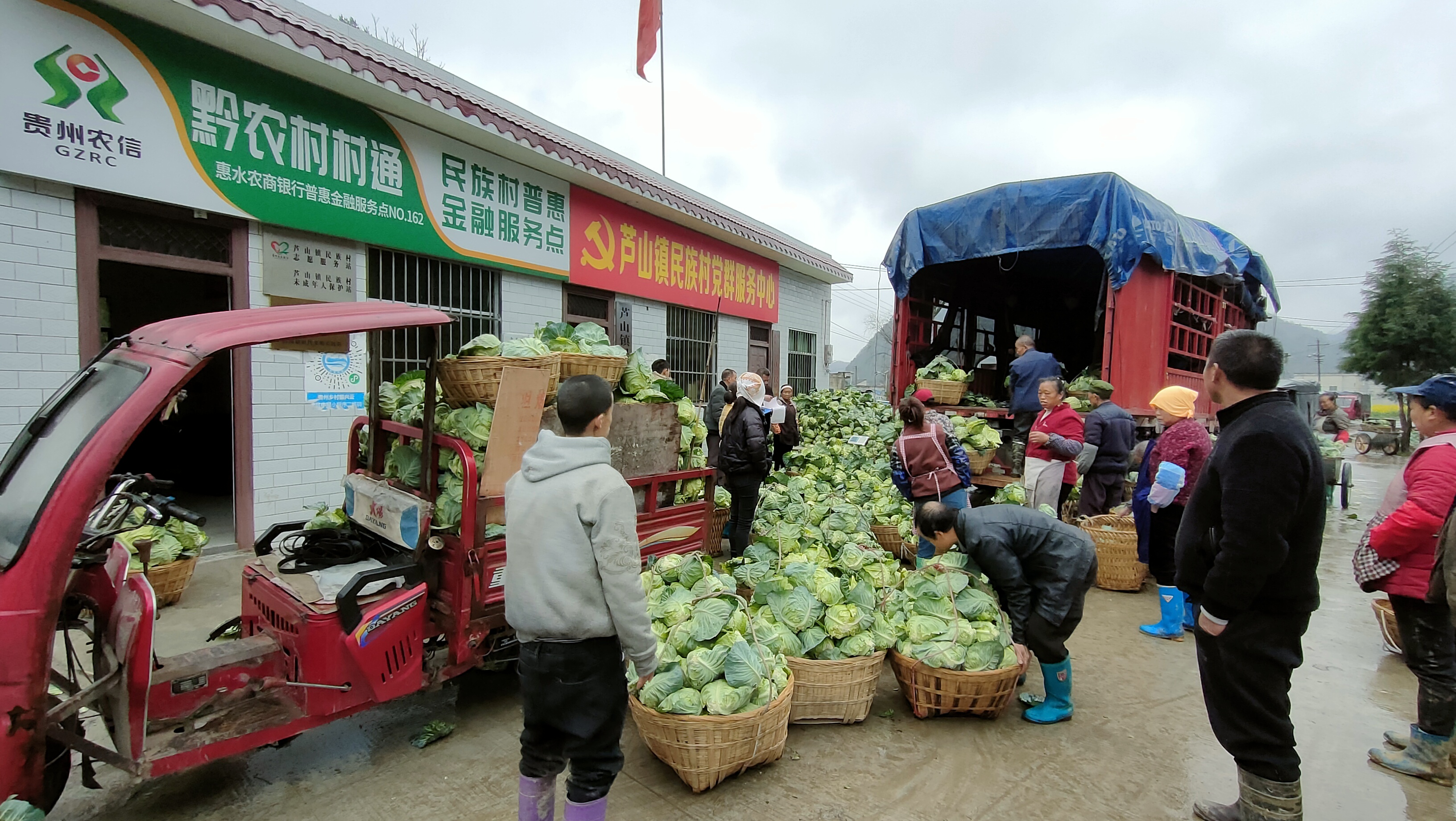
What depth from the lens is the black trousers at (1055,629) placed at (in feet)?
11.4

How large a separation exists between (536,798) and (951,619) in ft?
7.65

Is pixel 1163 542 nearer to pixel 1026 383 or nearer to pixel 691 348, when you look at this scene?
pixel 1026 383

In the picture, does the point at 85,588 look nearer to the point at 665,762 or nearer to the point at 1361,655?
the point at 665,762

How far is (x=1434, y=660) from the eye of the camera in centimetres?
310

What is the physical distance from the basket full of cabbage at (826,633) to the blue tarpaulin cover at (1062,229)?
4532 millimetres

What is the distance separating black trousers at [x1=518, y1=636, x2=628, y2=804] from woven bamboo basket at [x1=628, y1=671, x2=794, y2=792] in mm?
518

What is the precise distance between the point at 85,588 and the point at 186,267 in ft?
12.4

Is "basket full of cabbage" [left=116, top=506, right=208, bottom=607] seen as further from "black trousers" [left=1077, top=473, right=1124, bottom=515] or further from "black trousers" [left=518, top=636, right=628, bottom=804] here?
"black trousers" [left=1077, top=473, right=1124, bottom=515]

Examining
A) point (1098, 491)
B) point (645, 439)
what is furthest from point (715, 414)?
point (1098, 491)

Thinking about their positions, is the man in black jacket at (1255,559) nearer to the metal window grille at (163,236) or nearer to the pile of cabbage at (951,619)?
the pile of cabbage at (951,619)

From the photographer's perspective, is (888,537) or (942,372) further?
(942,372)

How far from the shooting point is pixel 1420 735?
315 cm

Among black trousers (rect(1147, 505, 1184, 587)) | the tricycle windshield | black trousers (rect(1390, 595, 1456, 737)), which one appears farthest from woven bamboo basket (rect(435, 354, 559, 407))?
black trousers (rect(1147, 505, 1184, 587))

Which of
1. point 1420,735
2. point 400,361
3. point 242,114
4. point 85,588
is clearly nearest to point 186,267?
point 242,114
